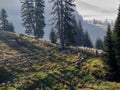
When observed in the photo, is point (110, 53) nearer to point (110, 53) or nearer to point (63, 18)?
point (110, 53)

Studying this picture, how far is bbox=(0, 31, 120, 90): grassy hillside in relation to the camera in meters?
46.3

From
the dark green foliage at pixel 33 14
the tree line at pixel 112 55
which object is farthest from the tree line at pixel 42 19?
the tree line at pixel 112 55

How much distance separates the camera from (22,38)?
83125 mm

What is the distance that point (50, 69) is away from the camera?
53.8 meters

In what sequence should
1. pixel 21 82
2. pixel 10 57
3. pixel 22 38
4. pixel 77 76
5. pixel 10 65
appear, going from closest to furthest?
pixel 21 82 < pixel 77 76 < pixel 10 65 < pixel 10 57 < pixel 22 38

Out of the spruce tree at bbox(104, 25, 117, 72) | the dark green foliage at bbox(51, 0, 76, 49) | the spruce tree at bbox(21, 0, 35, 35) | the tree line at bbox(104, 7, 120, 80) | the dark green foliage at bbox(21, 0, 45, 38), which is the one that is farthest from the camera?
the dark green foliage at bbox(21, 0, 45, 38)

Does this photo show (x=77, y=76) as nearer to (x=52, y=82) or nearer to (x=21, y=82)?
(x=52, y=82)

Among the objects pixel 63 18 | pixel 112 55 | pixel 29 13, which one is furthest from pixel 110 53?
pixel 29 13

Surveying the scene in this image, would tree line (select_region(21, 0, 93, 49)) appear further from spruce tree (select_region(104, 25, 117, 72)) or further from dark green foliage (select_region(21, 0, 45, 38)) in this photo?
spruce tree (select_region(104, 25, 117, 72))

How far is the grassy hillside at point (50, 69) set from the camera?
46.3 metres

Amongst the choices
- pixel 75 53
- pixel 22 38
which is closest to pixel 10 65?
pixel 75 53

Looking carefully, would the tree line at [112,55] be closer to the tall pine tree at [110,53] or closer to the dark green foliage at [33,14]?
the tall pine tree at [110,53]

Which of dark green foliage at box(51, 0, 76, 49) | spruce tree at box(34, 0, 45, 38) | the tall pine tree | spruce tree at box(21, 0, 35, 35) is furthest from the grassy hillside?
spruce tree at box(34, 0, 45, 38)

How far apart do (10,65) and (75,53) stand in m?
14.6
